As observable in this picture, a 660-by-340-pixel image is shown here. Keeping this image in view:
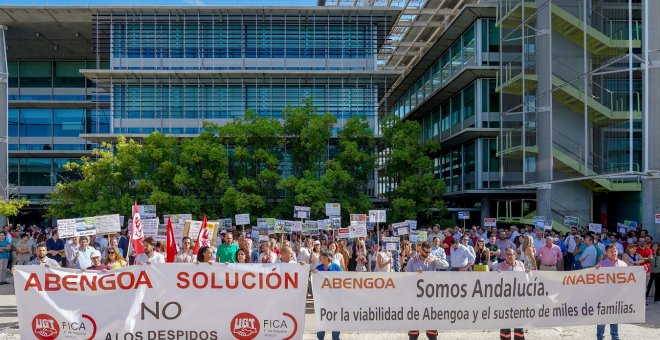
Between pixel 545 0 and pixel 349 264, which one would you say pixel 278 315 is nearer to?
pixel 349 264

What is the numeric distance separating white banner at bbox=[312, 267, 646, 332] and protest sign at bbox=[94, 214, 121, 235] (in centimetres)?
928

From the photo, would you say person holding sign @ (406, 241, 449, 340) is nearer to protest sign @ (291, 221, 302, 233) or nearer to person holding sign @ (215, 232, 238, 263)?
person holding sign @ (215, 232, 238, 263)

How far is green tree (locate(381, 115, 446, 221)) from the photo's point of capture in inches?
1475

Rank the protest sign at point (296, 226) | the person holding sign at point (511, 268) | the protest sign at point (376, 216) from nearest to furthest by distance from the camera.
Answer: the person holding sign at point (511, 268) < the protest sign at point (376, 216) < the protest sign at point (296, 226)

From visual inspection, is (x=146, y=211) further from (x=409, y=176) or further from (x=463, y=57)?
(x=463, y=57)

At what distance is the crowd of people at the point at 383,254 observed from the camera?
12938 millimetres

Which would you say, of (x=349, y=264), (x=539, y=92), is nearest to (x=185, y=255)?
(x=349, y=264)

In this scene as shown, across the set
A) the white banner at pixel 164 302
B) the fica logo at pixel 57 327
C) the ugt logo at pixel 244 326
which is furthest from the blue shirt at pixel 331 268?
the fica logo at pixel 57 327

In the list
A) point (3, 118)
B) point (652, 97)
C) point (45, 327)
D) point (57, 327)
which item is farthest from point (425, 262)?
point (3, 118)

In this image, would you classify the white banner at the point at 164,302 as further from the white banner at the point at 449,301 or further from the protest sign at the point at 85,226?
the protest sign at the point at 85,226

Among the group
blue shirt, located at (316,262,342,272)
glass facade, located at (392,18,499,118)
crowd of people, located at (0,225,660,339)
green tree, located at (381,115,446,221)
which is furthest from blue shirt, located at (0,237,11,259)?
glass facade, located at (392,18,499,118)

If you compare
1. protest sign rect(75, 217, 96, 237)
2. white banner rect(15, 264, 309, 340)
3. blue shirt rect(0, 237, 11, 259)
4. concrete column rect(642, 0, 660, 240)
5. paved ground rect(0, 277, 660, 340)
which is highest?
concrete column rect(642, 0, 660, 240)

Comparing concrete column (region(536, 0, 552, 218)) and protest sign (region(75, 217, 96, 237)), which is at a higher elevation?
concrete column (region(536, 0, 552, 218))

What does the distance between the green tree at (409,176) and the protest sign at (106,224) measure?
20.4 metres
